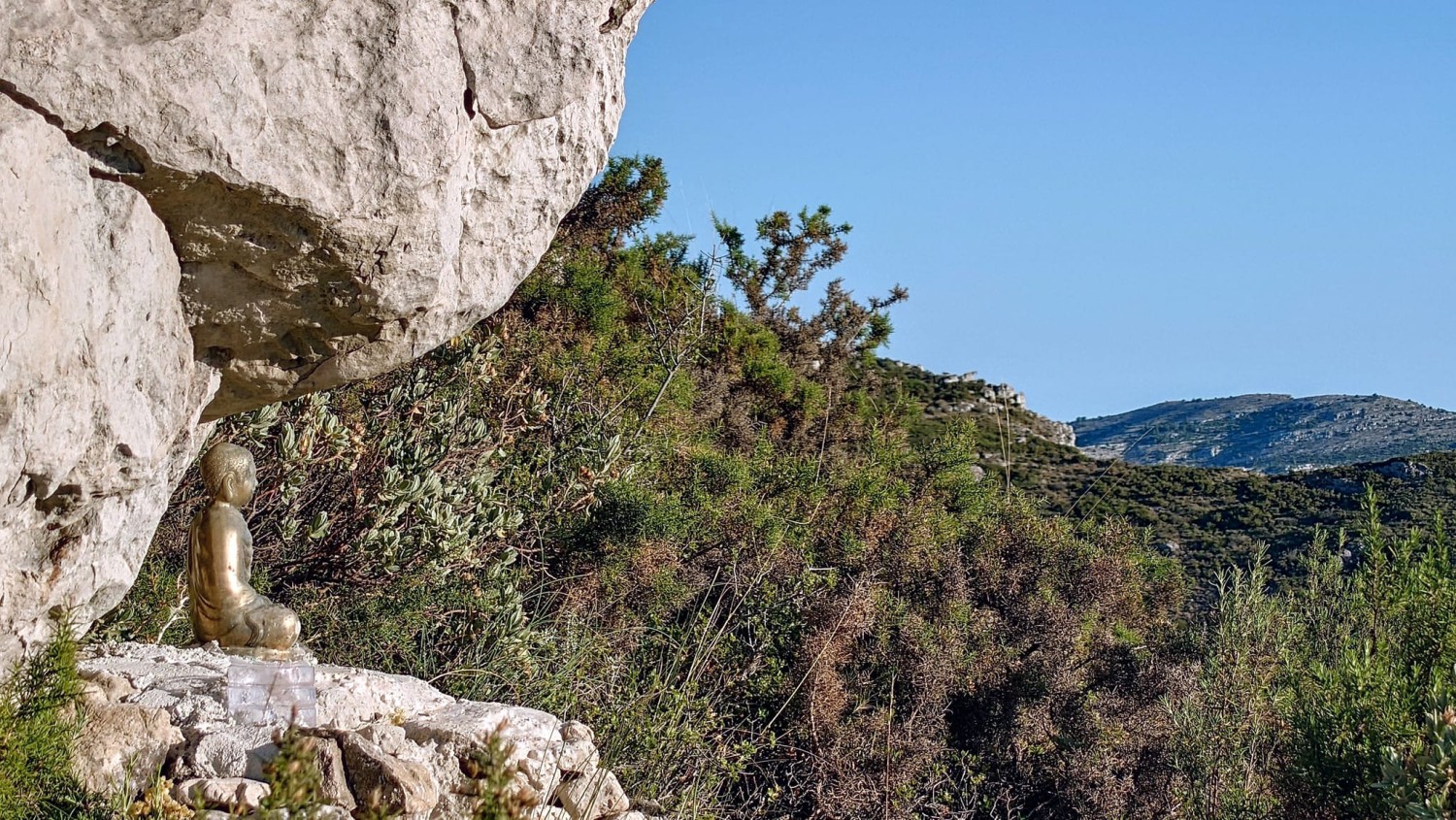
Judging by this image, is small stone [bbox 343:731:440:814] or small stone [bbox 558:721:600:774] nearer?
small stone [bbox 343:731:440:814]

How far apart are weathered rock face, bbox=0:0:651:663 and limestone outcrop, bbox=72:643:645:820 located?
43 centimetres

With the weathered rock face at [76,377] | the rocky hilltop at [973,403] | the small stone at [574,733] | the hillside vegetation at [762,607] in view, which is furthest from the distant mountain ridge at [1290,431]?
the weathered rock face at [76,377]

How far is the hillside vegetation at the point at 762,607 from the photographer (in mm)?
7137

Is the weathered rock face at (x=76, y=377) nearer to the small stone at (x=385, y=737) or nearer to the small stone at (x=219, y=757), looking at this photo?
the small stone at (x=219, y=757)

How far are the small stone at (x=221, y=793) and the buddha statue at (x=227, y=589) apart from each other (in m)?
0.74

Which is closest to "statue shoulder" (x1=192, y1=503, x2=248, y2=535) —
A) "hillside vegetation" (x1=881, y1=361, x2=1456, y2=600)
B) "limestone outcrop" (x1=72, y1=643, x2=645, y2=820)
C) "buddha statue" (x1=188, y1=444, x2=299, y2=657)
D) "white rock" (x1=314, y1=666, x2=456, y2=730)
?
"buddha statue" (x1=188, y1=444, x2=299, y2=657)

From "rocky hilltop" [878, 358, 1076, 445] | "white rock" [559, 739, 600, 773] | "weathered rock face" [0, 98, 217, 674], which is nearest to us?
"weathered rock face" [0, 98, 217, 674]

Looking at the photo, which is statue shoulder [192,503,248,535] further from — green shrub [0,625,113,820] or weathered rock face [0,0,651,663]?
green shrub [0,625,113,820]

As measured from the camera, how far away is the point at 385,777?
4656mm

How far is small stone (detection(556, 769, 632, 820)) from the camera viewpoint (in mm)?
5395

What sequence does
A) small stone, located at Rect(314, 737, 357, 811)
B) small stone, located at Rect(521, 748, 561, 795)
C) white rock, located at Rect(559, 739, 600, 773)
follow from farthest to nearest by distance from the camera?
white rock, located at Rect(559, 739, 600, 773) → small stone, located at Rect(521, 748, 561, 795) → small stone, located at Rect(314, 737, 357, 811)

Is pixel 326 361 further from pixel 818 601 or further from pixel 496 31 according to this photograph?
pixel 818 601

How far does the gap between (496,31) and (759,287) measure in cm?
1158

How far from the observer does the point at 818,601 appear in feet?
32.5
